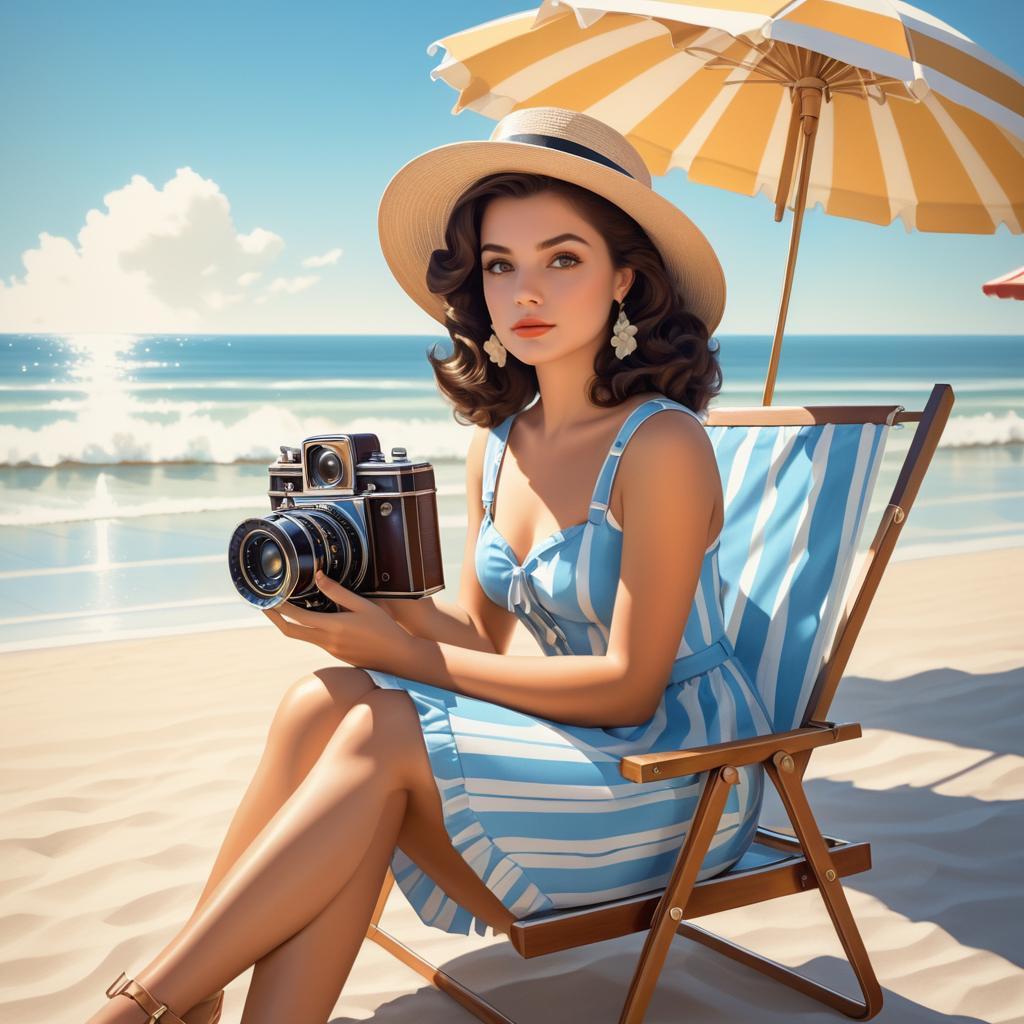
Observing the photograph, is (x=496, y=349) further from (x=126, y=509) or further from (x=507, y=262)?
(x=126, y=509)

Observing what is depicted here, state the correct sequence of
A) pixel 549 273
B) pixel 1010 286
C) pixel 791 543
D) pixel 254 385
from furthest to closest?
pixel 254 385 < pixel 1010 286 < pixel 791 543 < pixel 549 273

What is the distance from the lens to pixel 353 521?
202 centimetres

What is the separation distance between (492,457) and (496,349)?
233mm

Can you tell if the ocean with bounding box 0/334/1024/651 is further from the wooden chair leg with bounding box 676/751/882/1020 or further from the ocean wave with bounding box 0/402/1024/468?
the wooden chair leg with bounding box 676/751/882/1020

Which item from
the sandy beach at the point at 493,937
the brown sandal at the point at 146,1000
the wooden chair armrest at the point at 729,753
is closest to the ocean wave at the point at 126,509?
the sandy beach at the point at 493,937

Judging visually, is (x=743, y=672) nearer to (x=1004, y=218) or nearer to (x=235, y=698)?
(x=1004, y=218)

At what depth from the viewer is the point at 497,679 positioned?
1986 mm

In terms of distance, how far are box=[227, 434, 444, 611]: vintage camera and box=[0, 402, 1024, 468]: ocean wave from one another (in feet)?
53.8

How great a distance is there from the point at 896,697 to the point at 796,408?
2.18 m

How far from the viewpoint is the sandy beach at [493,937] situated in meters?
2.36

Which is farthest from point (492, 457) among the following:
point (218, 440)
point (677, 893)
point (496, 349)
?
point (218, 440)

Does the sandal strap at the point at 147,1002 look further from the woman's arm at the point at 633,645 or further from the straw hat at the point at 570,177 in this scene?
the straw hat at the point at 570,177

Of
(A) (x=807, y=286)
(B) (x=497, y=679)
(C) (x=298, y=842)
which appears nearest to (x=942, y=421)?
(B) (x=497, y=679)

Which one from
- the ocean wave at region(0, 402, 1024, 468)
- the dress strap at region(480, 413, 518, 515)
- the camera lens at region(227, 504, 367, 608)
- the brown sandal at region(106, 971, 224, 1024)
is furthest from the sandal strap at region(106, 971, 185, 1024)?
the ocean wave at region(0, 402, 1024, 468)
